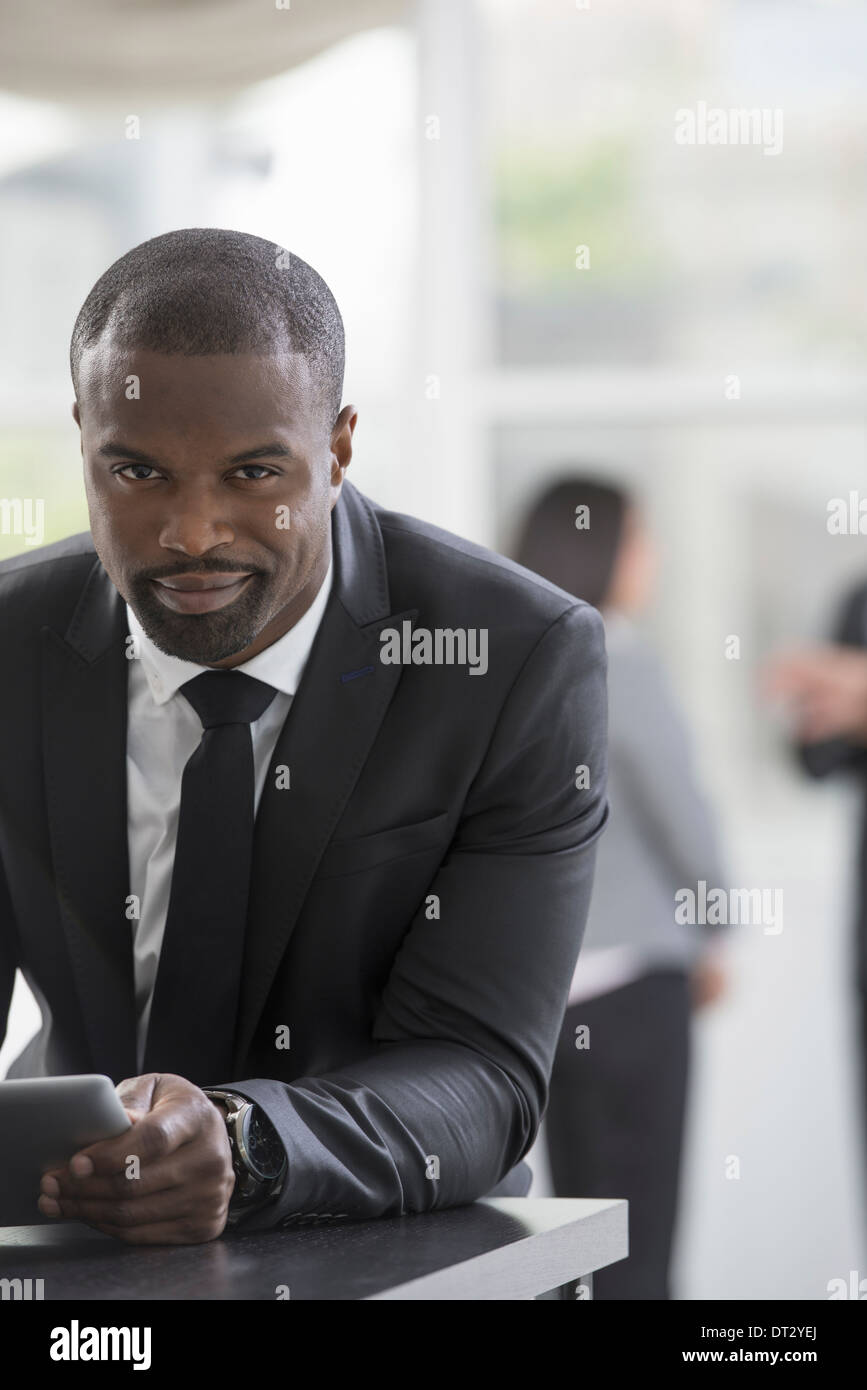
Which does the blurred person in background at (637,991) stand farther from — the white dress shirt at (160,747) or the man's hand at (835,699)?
the white dress shirt at (160,747)

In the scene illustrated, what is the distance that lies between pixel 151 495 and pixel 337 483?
20 cm

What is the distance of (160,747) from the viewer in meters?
1.54

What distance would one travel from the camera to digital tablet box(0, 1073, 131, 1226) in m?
1.10

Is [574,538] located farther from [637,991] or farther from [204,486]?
[204,486]

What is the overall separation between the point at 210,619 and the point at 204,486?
0.12 metres

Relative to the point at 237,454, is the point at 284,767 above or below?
below

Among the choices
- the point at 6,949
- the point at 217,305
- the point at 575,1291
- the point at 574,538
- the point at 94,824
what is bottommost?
the point at 575,1291

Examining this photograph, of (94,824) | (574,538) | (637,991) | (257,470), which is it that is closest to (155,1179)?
(94,824)

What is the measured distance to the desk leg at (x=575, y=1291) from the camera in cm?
123

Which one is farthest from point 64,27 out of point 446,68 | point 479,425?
point 479,425

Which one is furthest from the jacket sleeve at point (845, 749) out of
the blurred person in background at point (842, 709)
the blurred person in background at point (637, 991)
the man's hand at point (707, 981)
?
the blurred person in background at point (637, 991)

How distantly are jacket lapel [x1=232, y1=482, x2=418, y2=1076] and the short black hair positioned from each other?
0.19 meters

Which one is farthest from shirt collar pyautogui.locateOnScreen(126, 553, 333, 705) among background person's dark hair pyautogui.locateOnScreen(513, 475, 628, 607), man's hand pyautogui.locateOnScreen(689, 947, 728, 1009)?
man's hand pyautogui.locateOnScreen(689, 947, 728, 1009)

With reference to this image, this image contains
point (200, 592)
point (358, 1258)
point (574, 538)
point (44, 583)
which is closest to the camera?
point (358, 1258)
